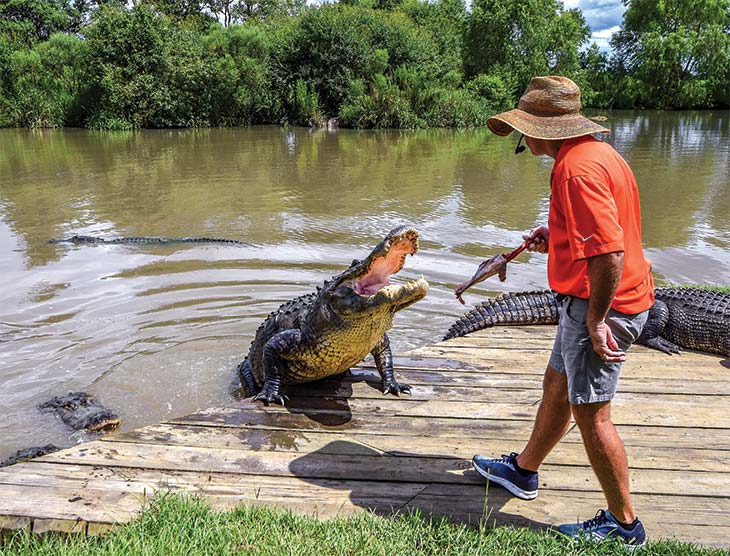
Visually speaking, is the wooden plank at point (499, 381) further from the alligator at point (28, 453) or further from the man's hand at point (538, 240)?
the alligator at point (28, 453)

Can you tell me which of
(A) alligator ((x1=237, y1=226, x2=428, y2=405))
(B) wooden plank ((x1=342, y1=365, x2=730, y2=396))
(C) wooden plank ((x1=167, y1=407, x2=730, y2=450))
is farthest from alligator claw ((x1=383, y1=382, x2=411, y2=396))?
(C) wooden plank ((x1=167, y1=407, x2=730, y2=450))

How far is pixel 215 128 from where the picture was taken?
99.3 feet

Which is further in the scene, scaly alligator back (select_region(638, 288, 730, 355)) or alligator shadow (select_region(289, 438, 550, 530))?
scaly alligator back (select_region(638, 288, 730, 355))

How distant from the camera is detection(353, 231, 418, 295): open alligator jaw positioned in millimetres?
3055

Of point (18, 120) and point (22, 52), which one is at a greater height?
point (22, 52)

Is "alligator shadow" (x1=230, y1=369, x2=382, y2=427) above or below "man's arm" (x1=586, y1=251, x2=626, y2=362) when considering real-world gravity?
below

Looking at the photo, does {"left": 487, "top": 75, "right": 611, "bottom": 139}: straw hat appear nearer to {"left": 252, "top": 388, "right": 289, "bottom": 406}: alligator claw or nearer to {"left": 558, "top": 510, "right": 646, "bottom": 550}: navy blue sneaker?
{"left": 558, "top": 510, "right": 646, "bottom": 550}: navy blue sneaker

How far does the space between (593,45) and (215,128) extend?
113 ft

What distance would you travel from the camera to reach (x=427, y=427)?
325 cm

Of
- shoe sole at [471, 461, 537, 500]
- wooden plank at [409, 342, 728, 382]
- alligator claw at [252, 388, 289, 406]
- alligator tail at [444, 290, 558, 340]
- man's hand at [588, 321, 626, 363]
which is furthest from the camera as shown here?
alligator tail at [444, 290, 558, 340]

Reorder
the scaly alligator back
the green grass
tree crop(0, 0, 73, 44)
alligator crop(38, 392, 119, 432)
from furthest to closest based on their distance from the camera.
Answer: tree crop(0, 0, 73, 44)
the scaly alligator back
alligator crop(38, 392, 119, 432)
the green grass

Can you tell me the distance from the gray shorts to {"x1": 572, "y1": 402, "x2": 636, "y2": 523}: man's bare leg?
64 mm

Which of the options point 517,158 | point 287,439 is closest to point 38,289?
point 287,439

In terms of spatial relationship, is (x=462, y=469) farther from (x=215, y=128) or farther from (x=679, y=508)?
(x=215, y=128)
